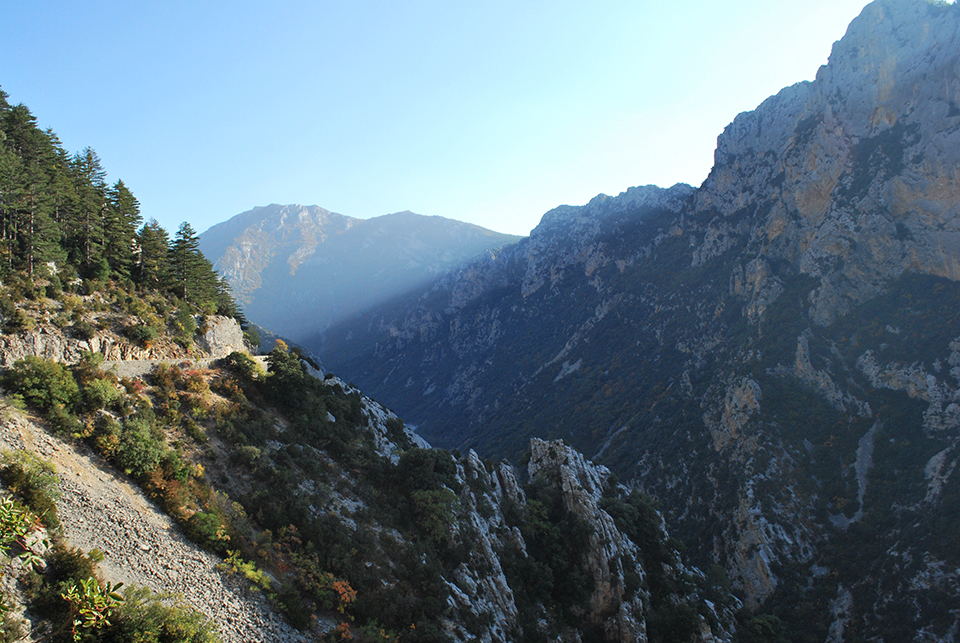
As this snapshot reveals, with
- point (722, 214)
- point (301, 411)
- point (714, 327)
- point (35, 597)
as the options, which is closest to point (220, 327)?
point (301, 411)

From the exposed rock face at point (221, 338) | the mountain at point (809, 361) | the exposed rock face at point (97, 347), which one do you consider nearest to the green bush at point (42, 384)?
the exposed rock face at point (97, 347)

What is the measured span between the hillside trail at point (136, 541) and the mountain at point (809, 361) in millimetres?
52805

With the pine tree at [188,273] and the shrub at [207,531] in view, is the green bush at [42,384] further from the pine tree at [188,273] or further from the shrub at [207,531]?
the pine tree at [188,273]

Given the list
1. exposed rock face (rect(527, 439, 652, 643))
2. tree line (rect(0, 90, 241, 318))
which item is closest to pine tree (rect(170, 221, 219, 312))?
tree line (rect(0, 90, 241, 318))

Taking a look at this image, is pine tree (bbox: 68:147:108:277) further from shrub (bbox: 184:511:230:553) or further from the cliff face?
the cliff face

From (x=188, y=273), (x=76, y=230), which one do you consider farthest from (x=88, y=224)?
(x=188, y=273)

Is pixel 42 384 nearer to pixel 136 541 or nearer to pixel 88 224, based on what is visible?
pixel 136 541

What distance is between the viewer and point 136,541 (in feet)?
53.4

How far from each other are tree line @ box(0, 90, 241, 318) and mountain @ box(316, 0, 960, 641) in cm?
6687

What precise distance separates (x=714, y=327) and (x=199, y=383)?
298ft

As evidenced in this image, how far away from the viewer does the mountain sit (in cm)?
4853

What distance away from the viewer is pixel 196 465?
864 inches

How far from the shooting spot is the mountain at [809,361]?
4853 centimetres

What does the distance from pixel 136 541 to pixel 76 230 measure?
28.6 metres
